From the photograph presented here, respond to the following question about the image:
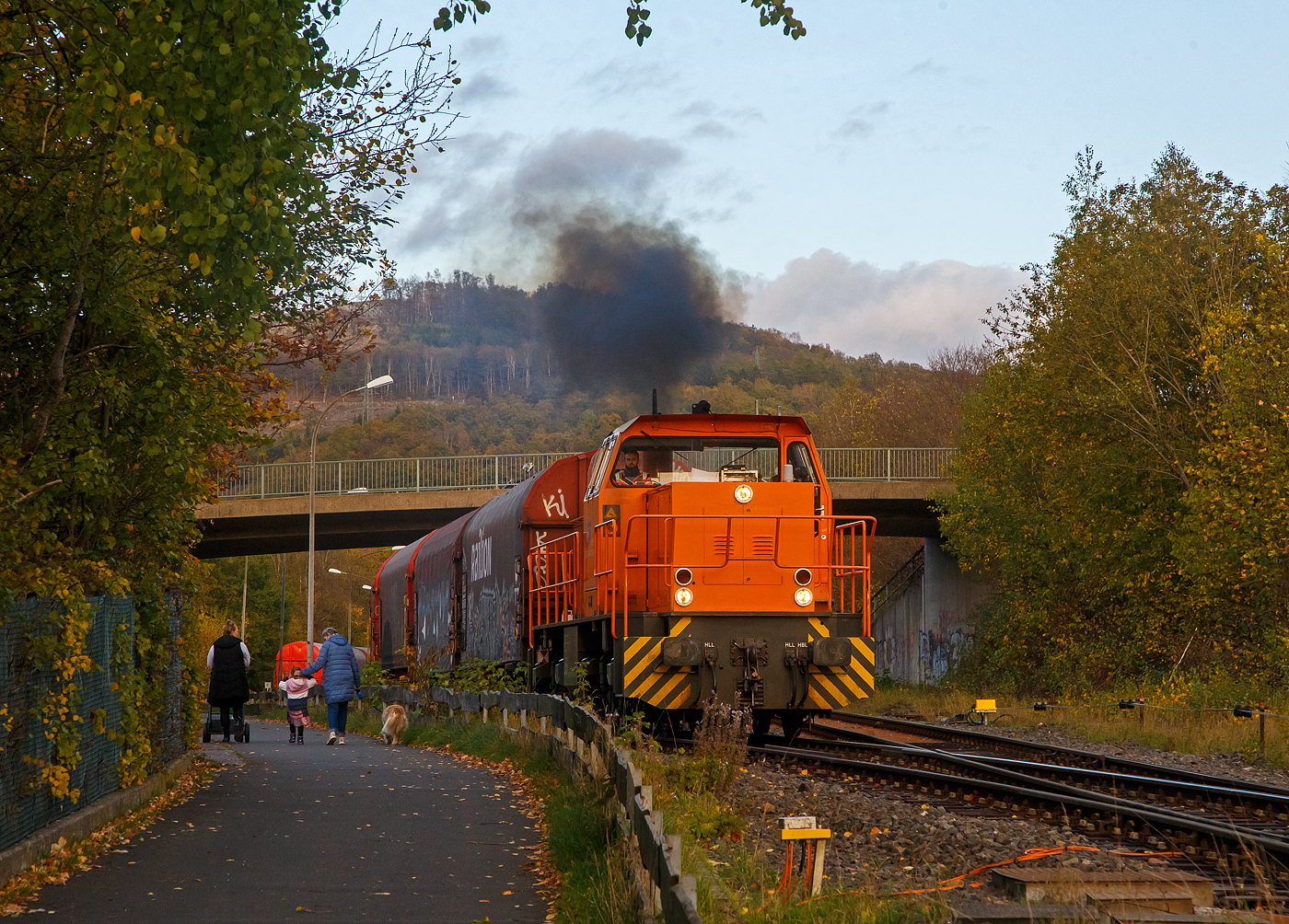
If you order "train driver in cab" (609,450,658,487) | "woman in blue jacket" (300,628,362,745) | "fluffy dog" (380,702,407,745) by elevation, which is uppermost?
"train driver in cab" (609,450,658,487)

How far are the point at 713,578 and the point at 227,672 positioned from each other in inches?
324

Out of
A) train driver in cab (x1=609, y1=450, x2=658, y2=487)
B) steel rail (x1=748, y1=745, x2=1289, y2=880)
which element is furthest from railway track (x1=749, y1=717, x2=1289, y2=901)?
train driver in cab (x1=609, y1=450, x2=658, y2=487)

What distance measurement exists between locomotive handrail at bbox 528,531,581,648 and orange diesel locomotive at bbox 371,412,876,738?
0.16 feet

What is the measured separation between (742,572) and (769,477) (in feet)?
3.75

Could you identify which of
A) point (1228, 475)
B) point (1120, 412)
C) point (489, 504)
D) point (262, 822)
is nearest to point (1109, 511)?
point (1120, 412)

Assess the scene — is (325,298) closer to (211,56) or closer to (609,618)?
(609,618)

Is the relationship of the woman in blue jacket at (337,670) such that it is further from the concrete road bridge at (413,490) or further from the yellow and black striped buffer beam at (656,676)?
the concrete road bridge at (413,490)

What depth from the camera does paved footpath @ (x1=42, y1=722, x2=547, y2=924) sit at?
21.4ft

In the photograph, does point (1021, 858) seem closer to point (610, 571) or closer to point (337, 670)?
point (610, 571)

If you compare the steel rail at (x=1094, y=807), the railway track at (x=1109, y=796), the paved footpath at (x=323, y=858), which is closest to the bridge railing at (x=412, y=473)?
the railway track at (x=1109, y=796)

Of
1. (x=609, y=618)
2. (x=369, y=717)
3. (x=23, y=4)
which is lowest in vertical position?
(x=369, y=717)

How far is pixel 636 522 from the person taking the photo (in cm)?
1278

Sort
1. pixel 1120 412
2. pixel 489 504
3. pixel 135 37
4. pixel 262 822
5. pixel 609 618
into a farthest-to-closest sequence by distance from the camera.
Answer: pixel 1120 412, pixel 489 504, pixel 609 618, pixel 262 822, pixel 135 37

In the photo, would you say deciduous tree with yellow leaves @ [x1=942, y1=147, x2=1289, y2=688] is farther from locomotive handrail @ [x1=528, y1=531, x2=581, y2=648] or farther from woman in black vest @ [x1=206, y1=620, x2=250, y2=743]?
woman in black vest @ [x1=206, y1=620, x2=250, y2=743]
